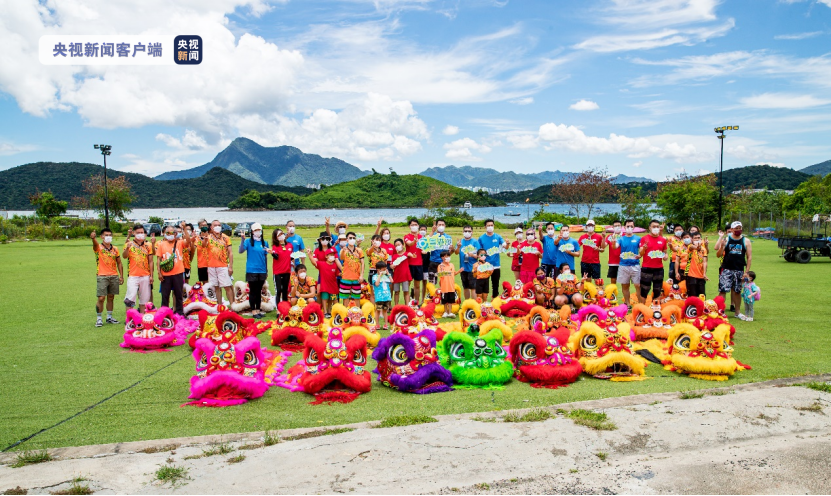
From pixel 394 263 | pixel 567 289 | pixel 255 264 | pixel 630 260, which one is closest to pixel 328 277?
pixel 394 263

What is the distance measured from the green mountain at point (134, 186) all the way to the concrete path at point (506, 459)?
65.2 m

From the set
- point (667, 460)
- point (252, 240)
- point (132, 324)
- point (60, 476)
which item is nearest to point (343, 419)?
point (60, 476)

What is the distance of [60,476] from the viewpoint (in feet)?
13.0

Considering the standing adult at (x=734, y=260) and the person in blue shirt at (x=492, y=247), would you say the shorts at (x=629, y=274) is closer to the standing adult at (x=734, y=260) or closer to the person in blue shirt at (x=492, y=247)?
the standing adult at (x=734, y=260)

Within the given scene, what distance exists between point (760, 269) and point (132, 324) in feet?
60.4

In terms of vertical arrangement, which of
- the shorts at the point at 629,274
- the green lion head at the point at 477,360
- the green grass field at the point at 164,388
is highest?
the shorts at the point at 629,274

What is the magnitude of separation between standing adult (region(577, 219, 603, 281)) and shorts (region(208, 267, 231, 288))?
748 centimetres

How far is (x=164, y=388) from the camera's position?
6.32 metres

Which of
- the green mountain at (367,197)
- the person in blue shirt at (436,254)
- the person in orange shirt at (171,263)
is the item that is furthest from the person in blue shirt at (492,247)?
the green mountain at (367,197)

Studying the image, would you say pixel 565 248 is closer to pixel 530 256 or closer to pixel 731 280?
pixel 530 256

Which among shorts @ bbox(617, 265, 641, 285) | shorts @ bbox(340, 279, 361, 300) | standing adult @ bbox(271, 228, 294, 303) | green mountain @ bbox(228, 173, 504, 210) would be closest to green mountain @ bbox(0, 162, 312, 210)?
green mountain @ bbox(228, 173, 504, 210)

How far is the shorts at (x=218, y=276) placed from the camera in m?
10.0

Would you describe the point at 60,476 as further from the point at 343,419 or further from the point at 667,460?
the point at 667,460

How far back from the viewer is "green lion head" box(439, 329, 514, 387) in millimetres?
6195
